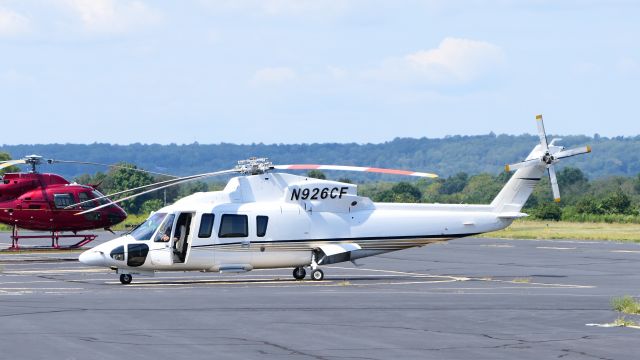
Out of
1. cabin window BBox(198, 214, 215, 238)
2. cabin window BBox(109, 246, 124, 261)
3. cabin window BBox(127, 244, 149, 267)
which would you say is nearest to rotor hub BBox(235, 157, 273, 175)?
cabin window BBox(198, 214, 215, 238)

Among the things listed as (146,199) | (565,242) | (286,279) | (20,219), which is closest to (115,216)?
(20,219)

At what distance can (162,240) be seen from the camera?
107ft

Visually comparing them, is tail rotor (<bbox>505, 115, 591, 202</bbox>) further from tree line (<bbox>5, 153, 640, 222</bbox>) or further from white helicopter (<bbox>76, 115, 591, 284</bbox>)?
tree line (<bbox>5, 153, 640, 222</bbox>)

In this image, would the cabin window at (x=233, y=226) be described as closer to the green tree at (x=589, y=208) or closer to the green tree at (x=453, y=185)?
the green tree at (x=589, y=208)

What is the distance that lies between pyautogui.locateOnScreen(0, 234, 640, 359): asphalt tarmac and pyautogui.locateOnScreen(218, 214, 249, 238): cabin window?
4.88ft

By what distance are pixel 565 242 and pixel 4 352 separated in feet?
149

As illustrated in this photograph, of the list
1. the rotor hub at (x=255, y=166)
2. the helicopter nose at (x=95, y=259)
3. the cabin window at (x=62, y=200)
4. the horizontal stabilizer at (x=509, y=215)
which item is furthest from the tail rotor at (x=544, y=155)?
the cabin window at (x=62, y=200)

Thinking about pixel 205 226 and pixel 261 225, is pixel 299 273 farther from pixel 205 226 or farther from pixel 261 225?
pixel 205 226

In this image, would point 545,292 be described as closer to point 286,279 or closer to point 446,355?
point 286,279

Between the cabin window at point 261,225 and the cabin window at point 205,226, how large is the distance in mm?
1359

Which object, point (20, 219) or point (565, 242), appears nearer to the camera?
point (20, 219)

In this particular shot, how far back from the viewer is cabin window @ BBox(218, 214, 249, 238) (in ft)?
109

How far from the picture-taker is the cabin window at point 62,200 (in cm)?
4806

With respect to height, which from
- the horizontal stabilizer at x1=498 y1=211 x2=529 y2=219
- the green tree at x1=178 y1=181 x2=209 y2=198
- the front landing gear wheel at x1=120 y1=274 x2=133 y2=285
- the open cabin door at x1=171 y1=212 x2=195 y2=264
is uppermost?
the green tree at x1=178 y1=181 x2=209 y2=198
